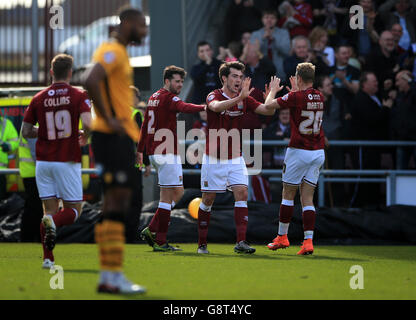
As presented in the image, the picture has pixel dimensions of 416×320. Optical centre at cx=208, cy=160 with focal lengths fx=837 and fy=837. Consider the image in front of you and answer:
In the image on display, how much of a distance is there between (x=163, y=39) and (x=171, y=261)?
7605 mm

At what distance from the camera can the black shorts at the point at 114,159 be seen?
19.3 ft

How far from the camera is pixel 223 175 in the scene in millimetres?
9805

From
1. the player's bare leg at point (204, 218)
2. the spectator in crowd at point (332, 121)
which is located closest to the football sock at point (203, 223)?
the player's bare leg at point (204, 218)

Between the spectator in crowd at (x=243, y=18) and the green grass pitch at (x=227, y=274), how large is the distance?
604 centimetres

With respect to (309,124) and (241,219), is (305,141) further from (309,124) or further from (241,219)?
(241,219)

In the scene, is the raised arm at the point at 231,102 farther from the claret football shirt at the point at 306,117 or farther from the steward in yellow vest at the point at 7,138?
the steward in yellow vest at the point at 7,138

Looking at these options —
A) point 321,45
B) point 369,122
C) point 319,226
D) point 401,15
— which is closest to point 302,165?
point 319,226

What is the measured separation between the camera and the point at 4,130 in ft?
43.3

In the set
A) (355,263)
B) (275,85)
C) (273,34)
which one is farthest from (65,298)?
(273,34)

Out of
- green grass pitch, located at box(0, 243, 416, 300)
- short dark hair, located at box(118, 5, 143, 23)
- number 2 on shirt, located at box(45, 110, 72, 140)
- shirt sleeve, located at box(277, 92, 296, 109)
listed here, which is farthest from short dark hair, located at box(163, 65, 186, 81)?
short dark hair, located at box(118, 5, 143, 23)

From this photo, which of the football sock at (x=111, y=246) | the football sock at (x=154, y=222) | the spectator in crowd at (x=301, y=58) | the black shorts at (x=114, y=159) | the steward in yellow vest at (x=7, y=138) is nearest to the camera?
the football sock at (x=111, y=246)
